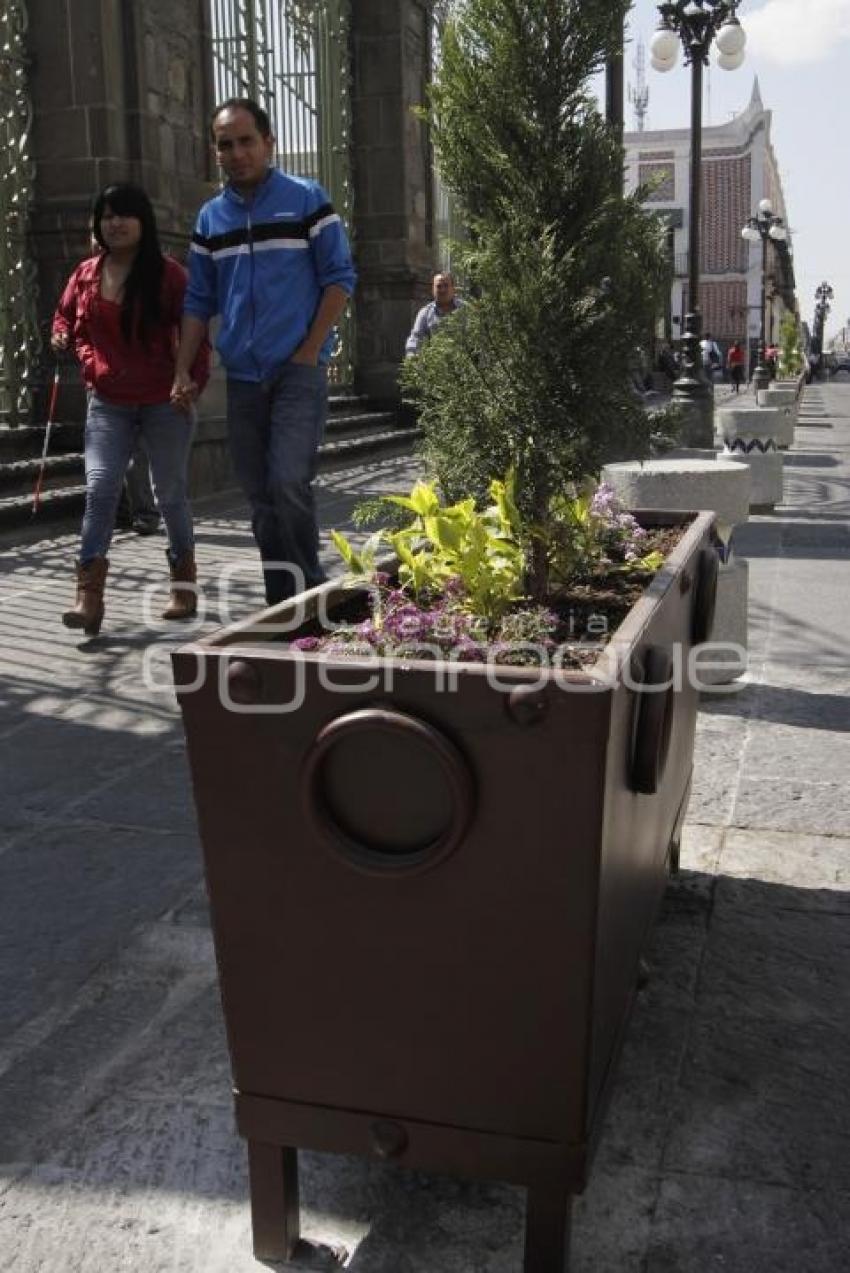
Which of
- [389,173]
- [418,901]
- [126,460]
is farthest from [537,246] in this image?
[389,173]

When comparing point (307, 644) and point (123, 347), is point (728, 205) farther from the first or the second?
point (307, 644)

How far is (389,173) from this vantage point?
663 inches

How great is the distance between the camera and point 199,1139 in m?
2.36

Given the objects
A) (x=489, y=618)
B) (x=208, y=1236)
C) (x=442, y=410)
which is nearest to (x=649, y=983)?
(x=489, y=618)

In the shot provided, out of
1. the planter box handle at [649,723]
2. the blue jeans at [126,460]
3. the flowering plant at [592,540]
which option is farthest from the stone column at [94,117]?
the planter box handle at [649,723]

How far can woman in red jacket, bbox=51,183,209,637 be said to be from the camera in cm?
598

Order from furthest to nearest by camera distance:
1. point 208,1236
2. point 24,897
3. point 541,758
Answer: point 24,897 < point 208,1236 < point 541,758

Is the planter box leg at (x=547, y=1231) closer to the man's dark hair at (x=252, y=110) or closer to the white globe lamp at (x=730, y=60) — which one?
the man's dark hair at (x=252, y=110)

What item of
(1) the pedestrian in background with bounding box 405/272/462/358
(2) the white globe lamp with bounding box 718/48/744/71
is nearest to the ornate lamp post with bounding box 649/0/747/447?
(2) the white globe lamp with bounding box 718/48/744/71

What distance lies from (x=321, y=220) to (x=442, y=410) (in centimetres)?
245

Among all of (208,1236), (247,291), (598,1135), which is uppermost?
(247,291)

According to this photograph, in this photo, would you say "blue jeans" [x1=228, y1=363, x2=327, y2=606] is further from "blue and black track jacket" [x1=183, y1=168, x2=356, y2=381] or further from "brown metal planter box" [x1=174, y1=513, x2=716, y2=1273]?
"brown metal planter box" [x1=174, y1=513, x2=716, y2=1273]

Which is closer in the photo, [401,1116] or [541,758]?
[541,758]

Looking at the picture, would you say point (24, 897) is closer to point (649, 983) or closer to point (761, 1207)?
point (649, 983)
